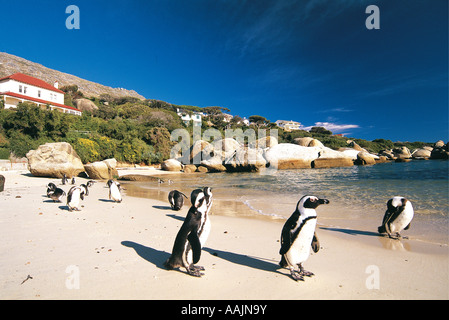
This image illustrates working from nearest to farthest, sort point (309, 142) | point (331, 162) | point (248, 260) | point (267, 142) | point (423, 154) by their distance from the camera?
point (248, 260)
point (331, 162)
point (267, 142)
point (309, 142)
point (423, 154)

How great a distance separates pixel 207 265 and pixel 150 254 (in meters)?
1.01

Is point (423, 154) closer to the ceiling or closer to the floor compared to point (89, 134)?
closer to the floor

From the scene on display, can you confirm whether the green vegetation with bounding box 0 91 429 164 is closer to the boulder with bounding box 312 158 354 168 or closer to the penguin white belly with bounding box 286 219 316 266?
the boulder with bounding box 312 158 354 168

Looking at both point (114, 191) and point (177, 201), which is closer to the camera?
point (177, 201)

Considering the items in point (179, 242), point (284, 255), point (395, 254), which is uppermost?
point (179, 242)

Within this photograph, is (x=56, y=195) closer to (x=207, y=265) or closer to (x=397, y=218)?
(x=207, y=265)

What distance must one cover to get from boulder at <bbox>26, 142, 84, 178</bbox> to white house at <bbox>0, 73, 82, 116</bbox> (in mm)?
20262

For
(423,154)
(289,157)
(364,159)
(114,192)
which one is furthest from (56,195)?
(423,154)

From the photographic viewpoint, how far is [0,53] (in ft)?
282

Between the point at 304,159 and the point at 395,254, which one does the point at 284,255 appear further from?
the point at 304,159

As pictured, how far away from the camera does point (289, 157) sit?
27359 mm

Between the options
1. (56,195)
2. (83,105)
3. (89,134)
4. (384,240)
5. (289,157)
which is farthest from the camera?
(83,105)

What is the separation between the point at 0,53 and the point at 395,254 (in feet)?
422
